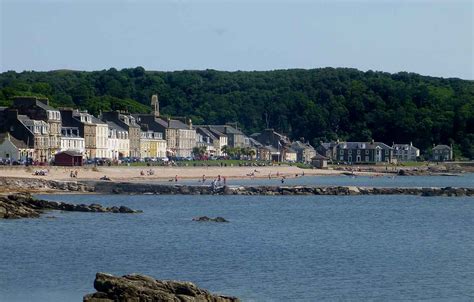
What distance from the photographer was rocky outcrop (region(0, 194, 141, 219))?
5162cm

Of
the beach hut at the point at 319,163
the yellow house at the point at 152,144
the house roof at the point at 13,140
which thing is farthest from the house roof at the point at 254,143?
the house roof at the point at 13,140

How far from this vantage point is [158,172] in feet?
310

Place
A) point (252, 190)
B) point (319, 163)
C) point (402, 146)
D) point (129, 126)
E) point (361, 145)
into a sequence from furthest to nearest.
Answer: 1. point (402, 146)
2. point (361, 145)
3. point (319, 163)
4. point (129, 126)
5. point (252, 190)

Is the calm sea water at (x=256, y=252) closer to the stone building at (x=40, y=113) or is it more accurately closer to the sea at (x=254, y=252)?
the sea at (x=254, y=252)

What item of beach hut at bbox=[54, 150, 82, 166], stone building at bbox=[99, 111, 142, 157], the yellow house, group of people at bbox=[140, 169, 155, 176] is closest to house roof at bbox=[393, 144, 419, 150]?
the yellow house

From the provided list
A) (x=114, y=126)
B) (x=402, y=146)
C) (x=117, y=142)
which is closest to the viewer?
(x=117, y=142)

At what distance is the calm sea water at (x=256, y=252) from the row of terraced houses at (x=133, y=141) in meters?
27.2

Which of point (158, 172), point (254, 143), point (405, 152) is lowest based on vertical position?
point (158, 172)

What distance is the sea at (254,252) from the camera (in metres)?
32.7

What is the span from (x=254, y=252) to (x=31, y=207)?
1647 cm

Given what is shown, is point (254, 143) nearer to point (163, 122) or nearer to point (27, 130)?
point (163, 122)

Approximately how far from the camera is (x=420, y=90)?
7751 inches

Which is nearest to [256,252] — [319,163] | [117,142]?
[117,142]

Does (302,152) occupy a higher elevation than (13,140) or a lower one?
lower
